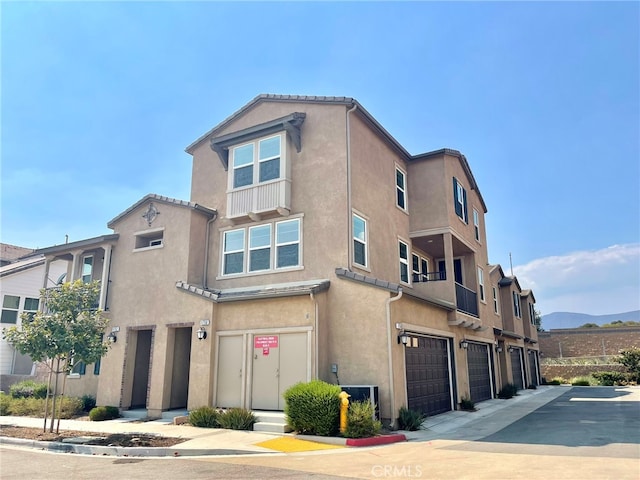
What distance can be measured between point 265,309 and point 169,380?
4357 mm

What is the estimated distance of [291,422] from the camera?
11875mm

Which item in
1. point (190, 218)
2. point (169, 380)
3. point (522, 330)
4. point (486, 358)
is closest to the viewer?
point (169, 380)

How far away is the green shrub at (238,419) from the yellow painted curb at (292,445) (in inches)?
63.5

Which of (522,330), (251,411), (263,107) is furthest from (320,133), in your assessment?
(522,330)

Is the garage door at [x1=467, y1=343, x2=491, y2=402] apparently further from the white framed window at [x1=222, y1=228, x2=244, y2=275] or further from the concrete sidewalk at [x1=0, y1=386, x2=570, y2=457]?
the white framed window at [x1=222, y1=228, x2=244, y2=275]

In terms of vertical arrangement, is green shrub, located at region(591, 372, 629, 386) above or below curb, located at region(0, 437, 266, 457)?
above

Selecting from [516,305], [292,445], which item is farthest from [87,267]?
[516,305]

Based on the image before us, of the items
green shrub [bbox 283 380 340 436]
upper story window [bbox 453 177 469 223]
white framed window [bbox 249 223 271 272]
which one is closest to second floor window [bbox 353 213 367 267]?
white framed window [bbox 249 223 271 272]

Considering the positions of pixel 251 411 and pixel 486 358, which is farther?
pixel 486 358

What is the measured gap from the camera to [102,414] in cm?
1512

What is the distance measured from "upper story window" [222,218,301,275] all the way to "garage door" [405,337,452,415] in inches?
194

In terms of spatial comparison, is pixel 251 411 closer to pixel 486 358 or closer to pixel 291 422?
pixel 291 422

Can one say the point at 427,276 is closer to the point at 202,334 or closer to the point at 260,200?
the point at 260,200

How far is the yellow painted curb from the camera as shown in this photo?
10.3 m
